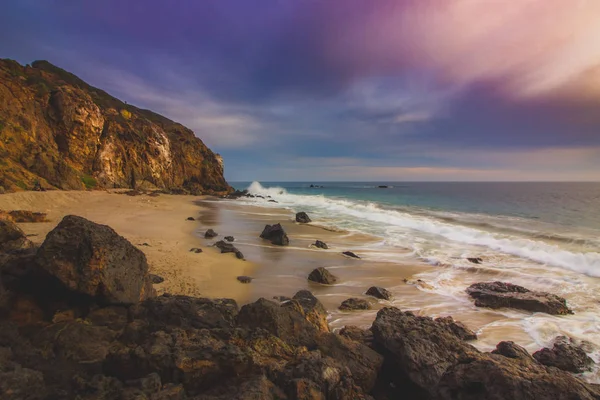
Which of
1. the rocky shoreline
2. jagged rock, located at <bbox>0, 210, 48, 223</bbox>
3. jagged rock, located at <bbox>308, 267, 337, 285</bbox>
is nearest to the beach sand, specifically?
jagged rock, located at <bbox>0, 210, 48, 223</bbox>

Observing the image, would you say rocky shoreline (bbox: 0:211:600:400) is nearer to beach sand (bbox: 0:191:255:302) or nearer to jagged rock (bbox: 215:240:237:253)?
beach sand (bbox: 0:191:255:302)

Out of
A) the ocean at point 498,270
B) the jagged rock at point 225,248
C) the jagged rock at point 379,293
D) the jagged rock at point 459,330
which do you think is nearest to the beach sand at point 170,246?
the jagged rock at point 225,248

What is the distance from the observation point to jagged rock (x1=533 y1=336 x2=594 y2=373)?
5.37 metres

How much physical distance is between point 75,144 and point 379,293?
3872 centimetres

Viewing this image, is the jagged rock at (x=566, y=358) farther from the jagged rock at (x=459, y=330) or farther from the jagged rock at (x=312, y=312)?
the jagged rock at (x=312, y=312)

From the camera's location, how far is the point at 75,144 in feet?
114

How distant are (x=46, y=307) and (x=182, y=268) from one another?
190 inches

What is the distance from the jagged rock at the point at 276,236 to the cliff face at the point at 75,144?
16.5 metres

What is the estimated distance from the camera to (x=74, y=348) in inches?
154

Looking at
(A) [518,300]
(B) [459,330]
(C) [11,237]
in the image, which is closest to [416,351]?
(B) [459,330]

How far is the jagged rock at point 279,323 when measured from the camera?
189 inches

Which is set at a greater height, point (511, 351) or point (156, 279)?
point (156, 279)

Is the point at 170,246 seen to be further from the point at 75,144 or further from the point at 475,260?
the point at 75,144

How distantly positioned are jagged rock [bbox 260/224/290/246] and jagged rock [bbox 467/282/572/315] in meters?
8.22
